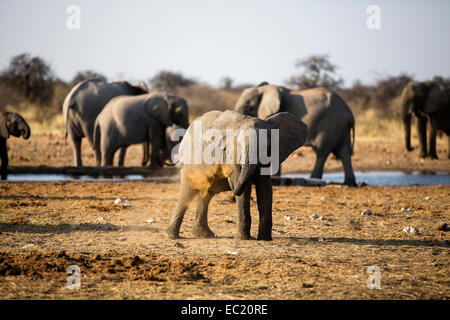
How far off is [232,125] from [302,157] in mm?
12830

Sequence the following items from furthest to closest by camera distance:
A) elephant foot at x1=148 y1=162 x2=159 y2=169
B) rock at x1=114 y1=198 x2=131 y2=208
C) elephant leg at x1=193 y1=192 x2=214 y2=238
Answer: elephant foot at x1=148 y1=162 x2=159 y2=169 < rock at x1=114 y1=198 x2=131 y2=208 < elephant leg at x1=193 y1=192 x2=214 y2=238

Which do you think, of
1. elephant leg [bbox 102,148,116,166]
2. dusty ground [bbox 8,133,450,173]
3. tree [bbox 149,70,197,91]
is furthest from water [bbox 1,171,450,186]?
tree [bbox 149,70,197,91]

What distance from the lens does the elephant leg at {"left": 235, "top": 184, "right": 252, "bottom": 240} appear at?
6.27 meters

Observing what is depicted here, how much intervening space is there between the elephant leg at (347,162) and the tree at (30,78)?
842 inches

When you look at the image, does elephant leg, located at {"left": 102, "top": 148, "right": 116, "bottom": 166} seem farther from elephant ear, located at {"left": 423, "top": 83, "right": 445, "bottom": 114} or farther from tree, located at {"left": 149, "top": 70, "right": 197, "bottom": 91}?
tree, located at {"left": 149, "top": 70, "right": 197, "bottom": 91}

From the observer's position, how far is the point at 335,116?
12.9 meters

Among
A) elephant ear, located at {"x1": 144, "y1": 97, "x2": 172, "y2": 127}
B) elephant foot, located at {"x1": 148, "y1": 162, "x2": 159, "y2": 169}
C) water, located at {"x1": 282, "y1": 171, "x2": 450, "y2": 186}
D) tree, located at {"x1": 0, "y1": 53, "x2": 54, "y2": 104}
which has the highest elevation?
tree, located at {"x1": 0, "y1": 53, "x2": 54, "y2": 104}

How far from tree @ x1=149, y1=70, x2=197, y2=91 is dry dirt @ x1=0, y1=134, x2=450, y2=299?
116 feet

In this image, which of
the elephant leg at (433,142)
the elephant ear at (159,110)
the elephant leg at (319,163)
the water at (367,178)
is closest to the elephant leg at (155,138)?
the elephant ear at (159,110)

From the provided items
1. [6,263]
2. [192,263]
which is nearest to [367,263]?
[192,263]

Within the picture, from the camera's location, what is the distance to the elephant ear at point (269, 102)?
41.5 feet

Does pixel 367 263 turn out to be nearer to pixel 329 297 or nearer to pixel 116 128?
pixel 329 297

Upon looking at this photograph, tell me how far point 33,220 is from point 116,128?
7.32 m
